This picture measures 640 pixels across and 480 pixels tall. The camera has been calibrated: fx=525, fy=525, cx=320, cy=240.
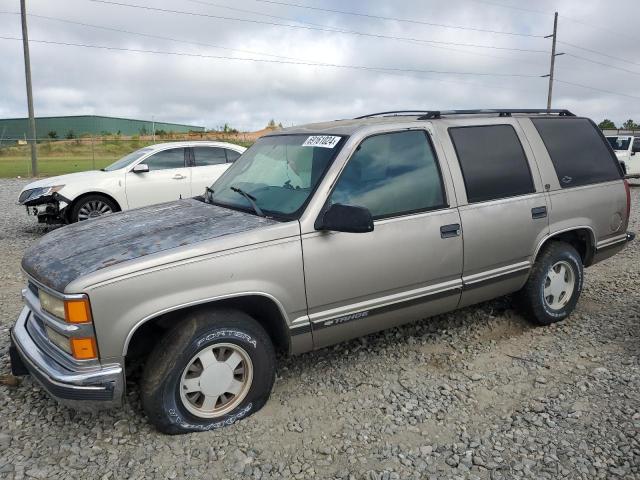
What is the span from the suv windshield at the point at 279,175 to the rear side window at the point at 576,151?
2170 millimetres

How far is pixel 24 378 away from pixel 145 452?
1.41 meters

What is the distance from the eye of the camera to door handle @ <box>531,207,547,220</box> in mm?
4315

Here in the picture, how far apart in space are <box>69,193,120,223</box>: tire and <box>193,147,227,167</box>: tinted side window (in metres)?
1.71

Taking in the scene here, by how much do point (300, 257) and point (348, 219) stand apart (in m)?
0.38

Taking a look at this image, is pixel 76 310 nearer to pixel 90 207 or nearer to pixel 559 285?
pixel 559 285

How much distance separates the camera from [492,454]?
294 cm

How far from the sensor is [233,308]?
3203 mm

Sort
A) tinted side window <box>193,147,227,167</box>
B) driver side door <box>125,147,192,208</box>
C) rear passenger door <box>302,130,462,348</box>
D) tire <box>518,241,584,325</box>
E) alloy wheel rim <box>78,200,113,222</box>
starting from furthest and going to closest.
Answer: tinted side window <box>193,147,227,167</box> < driver side door <box>125,147,192,208</box> < alloy wheel rim <box>78,200,113,222</box> < tire <box>518,241,584,325</box> < rear passenger door <box>302,130,462,348</box>

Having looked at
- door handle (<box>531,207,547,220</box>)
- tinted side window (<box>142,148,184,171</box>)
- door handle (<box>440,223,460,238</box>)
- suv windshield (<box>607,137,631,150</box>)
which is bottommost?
door handle (<box>440,223,460,238</box>)

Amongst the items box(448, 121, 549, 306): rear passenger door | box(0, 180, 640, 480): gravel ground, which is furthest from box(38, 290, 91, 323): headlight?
box(448, 121, 549, 306): rear passenger door

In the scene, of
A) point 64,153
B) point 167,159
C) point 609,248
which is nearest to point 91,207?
point 167,159

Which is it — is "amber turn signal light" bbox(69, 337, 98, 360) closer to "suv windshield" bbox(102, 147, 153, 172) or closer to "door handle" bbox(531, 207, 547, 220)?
"door handle" bbox(531, 207, 547, 220)

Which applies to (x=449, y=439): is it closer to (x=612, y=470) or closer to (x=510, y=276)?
(x=612, y=470)

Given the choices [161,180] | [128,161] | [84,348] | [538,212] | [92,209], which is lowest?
[84,348]
